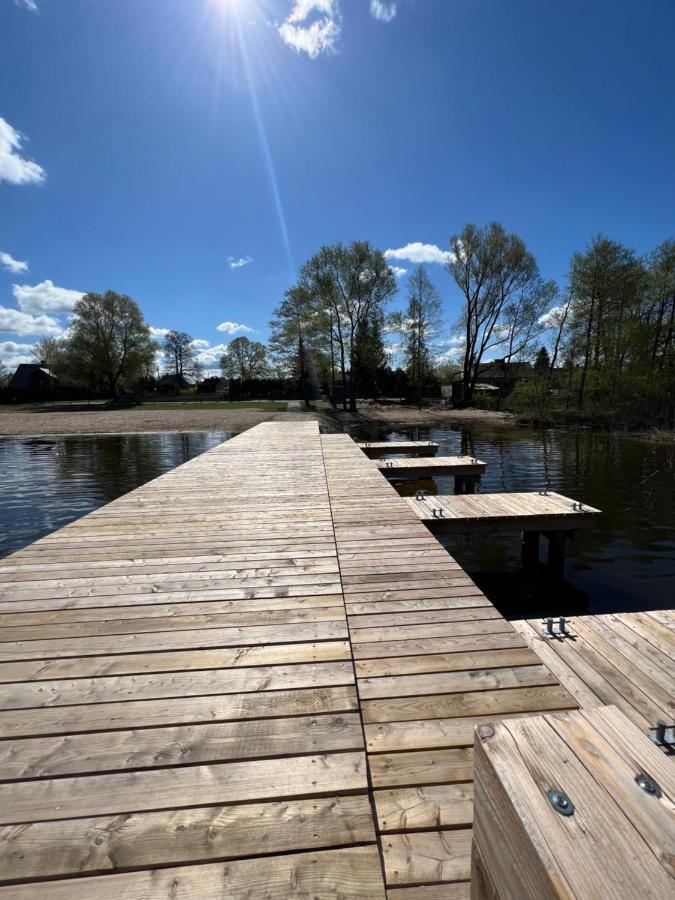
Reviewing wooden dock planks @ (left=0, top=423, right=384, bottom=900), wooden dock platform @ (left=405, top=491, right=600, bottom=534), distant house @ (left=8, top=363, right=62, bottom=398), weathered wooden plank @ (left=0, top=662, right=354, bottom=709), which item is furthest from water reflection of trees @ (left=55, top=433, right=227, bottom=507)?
distant house @ (left=8, top=363, right=62, bottom=398)

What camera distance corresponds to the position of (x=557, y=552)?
6.68 meters

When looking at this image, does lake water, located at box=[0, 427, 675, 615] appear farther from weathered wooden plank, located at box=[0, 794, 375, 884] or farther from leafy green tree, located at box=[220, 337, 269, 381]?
leafy green tree, located at box=[220, 337, 269, 381]

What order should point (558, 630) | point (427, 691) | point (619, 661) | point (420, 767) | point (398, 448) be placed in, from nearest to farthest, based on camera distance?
point (420, 767), point (427, 691), point (619, 661), point (558, 630), point (398, 448)

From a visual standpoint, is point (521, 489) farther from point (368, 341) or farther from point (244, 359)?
point (244, 359)

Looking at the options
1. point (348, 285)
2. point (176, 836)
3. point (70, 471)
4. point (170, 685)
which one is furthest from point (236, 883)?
point (348, 285)

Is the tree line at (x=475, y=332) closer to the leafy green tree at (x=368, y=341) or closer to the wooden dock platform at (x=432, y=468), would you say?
the leafy green tree at (x=368, y=341)

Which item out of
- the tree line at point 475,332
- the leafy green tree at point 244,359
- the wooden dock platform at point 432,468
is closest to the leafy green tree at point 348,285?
the tree line at point 475,332

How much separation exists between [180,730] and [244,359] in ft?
250

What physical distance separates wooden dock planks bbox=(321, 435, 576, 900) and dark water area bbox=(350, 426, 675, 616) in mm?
3178

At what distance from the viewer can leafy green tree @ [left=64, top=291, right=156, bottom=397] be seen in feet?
159

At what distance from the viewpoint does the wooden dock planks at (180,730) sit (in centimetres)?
137

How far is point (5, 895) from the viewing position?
1293 mm

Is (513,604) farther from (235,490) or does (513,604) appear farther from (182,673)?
(182,673)

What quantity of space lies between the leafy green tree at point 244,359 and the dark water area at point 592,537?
199 feet
